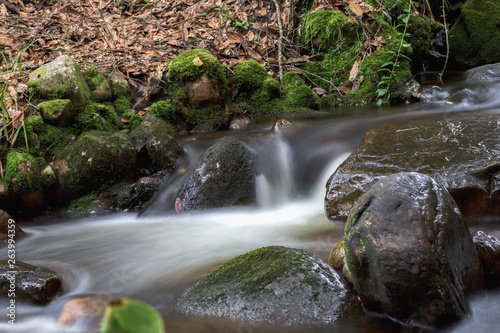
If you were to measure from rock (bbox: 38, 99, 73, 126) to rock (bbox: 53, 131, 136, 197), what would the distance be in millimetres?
466

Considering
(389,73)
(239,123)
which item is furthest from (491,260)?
(389,73)

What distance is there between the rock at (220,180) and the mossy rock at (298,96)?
2.26m

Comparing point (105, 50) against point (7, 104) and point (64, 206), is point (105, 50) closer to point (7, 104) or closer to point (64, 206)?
point (7, 104)

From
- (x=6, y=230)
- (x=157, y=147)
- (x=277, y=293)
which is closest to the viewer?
(x=277, y=293)

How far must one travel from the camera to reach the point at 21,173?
418 cm

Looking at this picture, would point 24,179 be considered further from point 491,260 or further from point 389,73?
point 389,73

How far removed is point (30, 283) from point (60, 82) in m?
3.27

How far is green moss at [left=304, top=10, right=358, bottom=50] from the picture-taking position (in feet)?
23.9

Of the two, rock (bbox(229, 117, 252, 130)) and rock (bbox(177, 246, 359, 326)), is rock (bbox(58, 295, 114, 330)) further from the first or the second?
rock (bbox(229, 117, 252, 130))

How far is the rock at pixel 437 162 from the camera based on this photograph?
3193 mm

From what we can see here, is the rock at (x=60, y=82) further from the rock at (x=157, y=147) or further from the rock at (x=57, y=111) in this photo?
the rock at (x=157, y=147)

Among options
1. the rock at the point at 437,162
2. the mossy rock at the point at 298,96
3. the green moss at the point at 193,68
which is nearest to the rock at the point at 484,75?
the mossy rock at the point at 298,96

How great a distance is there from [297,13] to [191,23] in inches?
87.6

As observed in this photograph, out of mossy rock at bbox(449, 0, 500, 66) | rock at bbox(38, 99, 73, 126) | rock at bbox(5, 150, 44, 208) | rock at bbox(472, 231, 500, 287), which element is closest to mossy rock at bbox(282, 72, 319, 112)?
rock at bbox(38, 99, 73, 126)
